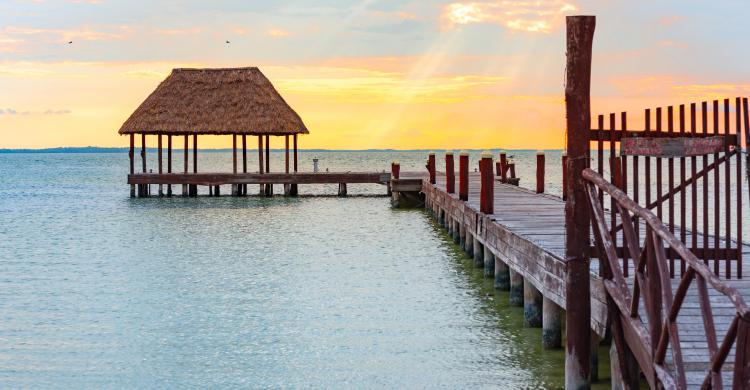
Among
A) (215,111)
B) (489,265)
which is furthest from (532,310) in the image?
(215,111)

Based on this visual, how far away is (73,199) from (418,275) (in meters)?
28.8

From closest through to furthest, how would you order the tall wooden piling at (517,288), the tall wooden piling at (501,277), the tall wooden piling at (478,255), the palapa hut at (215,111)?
the tall wooden piling at (517,288)
the tall wooden piling at (501,277)
the tall wooden piling at (478,255)
the palapa hut at (215,111)

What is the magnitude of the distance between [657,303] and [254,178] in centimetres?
2885

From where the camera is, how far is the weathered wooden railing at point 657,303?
422 centimetres

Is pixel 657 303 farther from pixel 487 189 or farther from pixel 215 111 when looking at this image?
pixel 215 111

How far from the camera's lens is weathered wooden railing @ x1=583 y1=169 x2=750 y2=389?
13.8 ft

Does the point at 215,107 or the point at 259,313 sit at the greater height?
the point at 215,107

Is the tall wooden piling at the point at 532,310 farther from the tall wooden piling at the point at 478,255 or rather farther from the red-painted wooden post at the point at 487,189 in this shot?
the tall wooden piling at the point at 478,255

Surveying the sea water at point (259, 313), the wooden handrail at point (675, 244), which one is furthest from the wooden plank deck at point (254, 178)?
the wooden handrail at point (675, 244)

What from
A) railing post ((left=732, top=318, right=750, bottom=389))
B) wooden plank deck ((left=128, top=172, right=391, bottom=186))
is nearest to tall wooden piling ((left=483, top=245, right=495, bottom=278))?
A: railing post ((left=732, top=318, right=750, bottom=389))

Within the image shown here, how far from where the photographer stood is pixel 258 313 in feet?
40.9

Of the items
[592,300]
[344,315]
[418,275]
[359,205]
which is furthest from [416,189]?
[592,300]

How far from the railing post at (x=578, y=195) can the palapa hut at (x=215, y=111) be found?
2885cm

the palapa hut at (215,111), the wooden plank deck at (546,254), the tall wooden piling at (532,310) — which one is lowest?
the tall wooden piling at (532,310)
